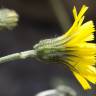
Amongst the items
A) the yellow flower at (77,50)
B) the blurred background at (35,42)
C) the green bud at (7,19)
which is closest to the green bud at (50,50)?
the yellow flower at (77,50)

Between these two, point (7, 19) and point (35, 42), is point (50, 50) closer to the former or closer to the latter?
point (7, 19)

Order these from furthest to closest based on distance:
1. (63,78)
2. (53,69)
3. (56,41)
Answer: (53,69) → (63,78) → (56,41)

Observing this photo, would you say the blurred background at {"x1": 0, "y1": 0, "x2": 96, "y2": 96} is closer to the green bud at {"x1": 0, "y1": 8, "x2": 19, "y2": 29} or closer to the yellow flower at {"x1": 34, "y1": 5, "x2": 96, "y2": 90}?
the green bud at {"x1": 0, "y1": 8, "x2": 19, "y2": 29}

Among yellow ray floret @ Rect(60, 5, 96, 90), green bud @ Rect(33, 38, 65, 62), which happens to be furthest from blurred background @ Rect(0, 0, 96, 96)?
yellow ray floret @ Rect(60, 5, 96, 90)

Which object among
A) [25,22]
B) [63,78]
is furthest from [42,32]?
[63,78]

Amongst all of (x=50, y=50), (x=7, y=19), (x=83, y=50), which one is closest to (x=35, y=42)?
(x=7, y=19)

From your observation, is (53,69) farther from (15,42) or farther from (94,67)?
(94,67)
